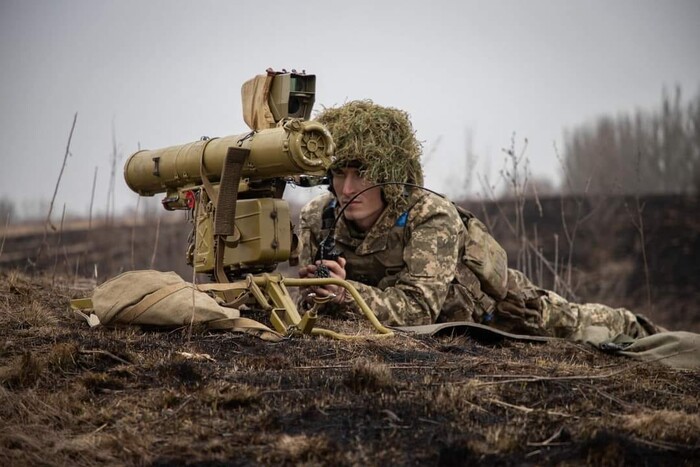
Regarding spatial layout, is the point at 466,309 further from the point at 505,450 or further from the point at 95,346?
the point at 505,450

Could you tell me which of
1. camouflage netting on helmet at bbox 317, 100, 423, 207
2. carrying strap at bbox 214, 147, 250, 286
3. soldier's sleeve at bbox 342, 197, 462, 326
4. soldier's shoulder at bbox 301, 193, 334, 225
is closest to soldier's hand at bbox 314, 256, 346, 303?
soldier's sleeve at bbox 342, 197, 462, 326

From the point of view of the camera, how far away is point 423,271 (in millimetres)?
6117

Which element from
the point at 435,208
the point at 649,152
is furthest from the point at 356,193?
the point at 649,152

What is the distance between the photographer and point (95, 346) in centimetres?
447

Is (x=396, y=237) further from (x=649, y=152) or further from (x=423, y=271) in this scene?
(x=649, y=152)

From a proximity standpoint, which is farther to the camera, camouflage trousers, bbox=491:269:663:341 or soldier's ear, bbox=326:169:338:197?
camouflage trousers, bbox=491:269:663:341

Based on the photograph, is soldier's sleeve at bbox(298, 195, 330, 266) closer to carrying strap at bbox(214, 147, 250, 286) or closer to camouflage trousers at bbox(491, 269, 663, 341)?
carrying strap at bbox(214, 147, 250, 286)

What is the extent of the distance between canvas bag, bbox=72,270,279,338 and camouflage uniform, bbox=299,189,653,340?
1.06m

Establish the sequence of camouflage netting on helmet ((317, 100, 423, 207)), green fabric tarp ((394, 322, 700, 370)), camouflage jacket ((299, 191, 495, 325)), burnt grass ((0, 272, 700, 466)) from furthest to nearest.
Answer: camouflage netting on helmet ((317, 100, 423, 207)), camouflage jacket ((299, 191, 495, 325)), green fabric tarp ((394, 322, 700, 370)), burnt grass ((0, 272, 700, 466))

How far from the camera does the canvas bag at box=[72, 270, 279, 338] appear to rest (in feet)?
16.2

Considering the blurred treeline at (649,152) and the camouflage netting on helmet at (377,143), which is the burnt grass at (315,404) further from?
the blurred treeline at (649,152)

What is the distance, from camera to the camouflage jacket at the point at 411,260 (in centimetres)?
599

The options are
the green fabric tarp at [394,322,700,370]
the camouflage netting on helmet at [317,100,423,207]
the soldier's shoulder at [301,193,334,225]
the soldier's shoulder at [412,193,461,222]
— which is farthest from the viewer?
the soldier's shoulder at [301,193,334,225]

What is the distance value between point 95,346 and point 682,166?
30793 millimetres
